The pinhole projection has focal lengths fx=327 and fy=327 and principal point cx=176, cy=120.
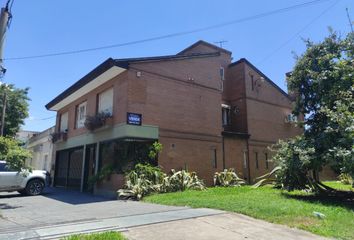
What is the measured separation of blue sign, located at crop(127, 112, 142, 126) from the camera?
1568cm

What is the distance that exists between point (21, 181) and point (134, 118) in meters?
6.60

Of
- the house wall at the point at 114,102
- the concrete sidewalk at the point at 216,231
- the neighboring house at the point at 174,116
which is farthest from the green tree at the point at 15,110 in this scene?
the concrete sidewalk at the point at 216,231

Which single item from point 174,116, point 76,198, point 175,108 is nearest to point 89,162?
point 76,198

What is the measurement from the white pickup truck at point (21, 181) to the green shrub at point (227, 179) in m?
9.51

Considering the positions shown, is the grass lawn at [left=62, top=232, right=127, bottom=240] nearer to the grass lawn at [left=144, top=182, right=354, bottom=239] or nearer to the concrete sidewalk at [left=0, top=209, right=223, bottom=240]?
the concrete sidewalk at [left=0, top=209, right=223, bottom=240]

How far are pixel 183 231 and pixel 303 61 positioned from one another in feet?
36.5

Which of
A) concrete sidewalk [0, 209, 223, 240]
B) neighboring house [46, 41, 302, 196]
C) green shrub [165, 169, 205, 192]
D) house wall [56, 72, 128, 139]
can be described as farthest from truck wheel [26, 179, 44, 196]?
concrete sidewalk [0, 209, 223, 240]

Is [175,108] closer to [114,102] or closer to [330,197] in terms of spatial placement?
[114,102]

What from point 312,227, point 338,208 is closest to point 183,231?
point 312,227

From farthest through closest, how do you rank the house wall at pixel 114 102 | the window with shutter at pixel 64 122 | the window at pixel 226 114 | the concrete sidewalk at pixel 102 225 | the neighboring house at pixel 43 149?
the neighboring house at pixel 43 149, the window with shutter at pixel 64 122, the window at pixel 226 114, the house wall at pixel 114 102, the concrete sidewalk at pixel 102 225

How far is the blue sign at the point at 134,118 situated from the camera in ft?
51.4

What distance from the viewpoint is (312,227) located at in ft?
26.3

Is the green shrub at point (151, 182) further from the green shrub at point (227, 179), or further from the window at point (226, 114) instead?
the window at point (226, 114)

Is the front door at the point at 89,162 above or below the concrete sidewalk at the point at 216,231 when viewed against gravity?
above
